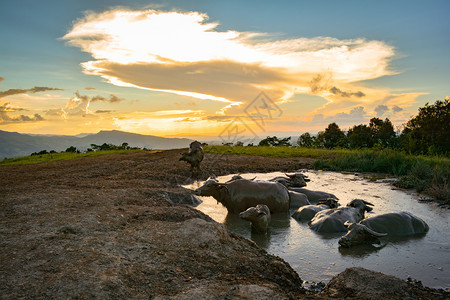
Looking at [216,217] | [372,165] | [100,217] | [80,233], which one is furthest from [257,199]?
[372,165]

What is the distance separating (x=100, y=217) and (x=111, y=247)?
1.72 m

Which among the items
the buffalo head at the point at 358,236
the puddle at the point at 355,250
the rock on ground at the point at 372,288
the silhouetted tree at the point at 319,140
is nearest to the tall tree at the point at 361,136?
the silhouetted tree at the point at 319,140

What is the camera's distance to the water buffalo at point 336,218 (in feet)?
23.3

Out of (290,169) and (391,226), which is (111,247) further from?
(290,169)

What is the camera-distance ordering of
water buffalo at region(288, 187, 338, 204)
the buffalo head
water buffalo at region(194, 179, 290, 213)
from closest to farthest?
the buffalo head, water buffalo at region(194, 179, 290, 213), water buffalo at region(288, 187, 338, 204)

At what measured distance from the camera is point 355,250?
608 centimetres

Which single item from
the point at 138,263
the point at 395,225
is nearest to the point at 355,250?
the point at 395,225

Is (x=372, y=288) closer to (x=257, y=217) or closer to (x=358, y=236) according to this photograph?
(x=358, y=236)

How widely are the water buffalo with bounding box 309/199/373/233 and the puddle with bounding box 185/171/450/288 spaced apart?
24 centimetres

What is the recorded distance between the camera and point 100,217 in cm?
619

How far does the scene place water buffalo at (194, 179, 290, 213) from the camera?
8648 mm

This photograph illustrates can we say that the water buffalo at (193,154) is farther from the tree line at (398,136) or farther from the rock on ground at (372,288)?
the tree line at (398,136)

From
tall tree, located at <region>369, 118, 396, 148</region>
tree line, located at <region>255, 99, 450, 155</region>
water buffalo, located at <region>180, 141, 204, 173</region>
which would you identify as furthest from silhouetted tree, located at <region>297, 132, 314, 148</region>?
water buffalo, located at <region>180, 141, 204, 173</region>

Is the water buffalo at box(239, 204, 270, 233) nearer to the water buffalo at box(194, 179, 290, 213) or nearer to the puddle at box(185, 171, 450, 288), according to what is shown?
the puddle at box(185, 171, 450, 288)
